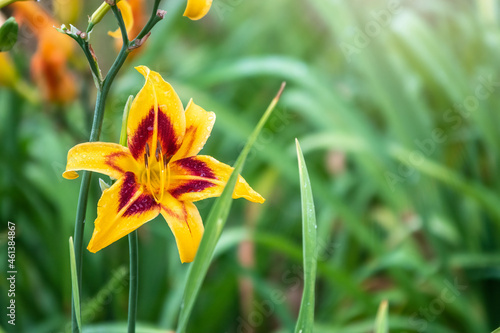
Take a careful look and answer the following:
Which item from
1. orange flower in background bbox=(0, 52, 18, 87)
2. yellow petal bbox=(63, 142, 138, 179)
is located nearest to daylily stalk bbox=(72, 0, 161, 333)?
yellow petal bbox=(63, 142, 138, 179)

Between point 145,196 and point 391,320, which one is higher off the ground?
point 145,196

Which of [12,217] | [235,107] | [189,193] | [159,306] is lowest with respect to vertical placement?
[159,306]

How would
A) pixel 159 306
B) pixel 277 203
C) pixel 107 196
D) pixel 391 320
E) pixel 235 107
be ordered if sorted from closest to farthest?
pixel 107 196
pixel 391 320
pixel 159 306
pixel 277 203
pixel 235 107

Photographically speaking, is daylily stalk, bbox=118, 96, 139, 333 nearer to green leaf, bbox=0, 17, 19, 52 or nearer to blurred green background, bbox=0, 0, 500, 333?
green leaf, bbox=0, 17, 19, 52

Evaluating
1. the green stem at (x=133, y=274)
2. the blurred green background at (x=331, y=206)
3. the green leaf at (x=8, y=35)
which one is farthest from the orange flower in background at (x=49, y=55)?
the green stem at (x=133, y=274)

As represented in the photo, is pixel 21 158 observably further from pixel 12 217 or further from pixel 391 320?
pixel 391 320

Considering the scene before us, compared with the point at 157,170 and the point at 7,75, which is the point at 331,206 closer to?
the point at 7,75

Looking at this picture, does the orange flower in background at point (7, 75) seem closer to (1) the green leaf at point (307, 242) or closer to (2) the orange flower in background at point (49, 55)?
(2) the orange flower in background at point (49, 55)

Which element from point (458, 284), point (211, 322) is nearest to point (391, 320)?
point (458, 284)
